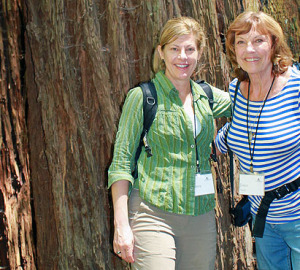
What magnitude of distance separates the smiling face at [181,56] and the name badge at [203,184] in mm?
531

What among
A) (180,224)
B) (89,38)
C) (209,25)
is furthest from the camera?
(209,25)

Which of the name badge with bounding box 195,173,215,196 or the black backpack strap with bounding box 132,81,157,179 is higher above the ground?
the black backpack strap with bounding box 132,81,157,179

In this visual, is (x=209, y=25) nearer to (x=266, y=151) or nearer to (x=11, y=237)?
(x=266, y=151)

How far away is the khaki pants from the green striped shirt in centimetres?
5

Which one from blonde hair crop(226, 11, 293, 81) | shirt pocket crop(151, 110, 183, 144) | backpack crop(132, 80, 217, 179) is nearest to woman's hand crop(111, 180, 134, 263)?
backpack crop(132, 80, 217, 179)

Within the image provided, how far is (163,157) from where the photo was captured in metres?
2.21

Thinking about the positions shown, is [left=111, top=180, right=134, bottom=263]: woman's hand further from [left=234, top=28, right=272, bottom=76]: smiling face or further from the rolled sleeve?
[left=234, top=28, right=272, bottom=76]: smiling face

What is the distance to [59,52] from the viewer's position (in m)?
2.94

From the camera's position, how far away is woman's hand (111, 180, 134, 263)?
2102mm

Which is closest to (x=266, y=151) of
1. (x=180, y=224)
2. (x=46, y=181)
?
(x=180, y=224)

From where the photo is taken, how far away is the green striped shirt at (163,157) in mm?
2184

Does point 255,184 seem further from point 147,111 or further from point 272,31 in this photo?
point 272,31

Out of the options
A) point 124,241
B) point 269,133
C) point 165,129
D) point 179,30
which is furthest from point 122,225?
point 179,30

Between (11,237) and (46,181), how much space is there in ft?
1.55
